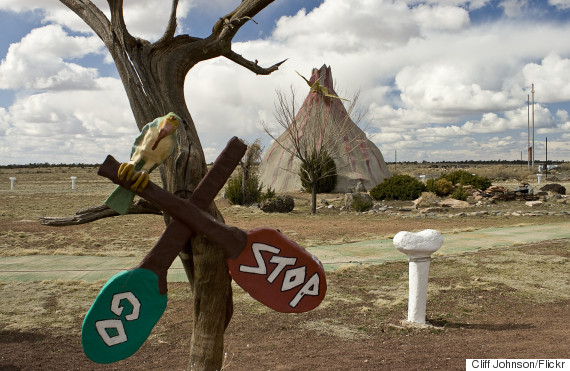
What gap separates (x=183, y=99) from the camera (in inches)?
147

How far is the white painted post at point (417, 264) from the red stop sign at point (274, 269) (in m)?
2.54

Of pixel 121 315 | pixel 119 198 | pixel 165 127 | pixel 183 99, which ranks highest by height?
pixel 183 99

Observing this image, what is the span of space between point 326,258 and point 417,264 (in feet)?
11.9

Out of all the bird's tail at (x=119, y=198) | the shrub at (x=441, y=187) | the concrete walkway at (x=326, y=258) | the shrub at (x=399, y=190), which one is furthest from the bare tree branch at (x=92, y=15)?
the shrub at (x=441, y=187)

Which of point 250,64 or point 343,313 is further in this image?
point 343,313

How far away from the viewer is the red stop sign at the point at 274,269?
2945mm

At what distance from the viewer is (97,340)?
2.80 meters

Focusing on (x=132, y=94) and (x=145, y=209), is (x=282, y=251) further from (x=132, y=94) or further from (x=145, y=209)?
(x=132, y=94)

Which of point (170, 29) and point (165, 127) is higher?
point (170, 29)

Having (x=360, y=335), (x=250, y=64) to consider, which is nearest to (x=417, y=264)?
(x=360, y=335)

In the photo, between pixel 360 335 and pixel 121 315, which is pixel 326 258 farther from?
pixel 121 315

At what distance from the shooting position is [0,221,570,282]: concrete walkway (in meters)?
7.73

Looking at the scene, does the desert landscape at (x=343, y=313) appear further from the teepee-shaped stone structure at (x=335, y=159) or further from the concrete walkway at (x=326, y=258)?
the teepee-shaped stone structure at (x=335, y=159)

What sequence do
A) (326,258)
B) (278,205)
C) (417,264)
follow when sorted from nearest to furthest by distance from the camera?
(417,264)
(326,258)
(278,205)
